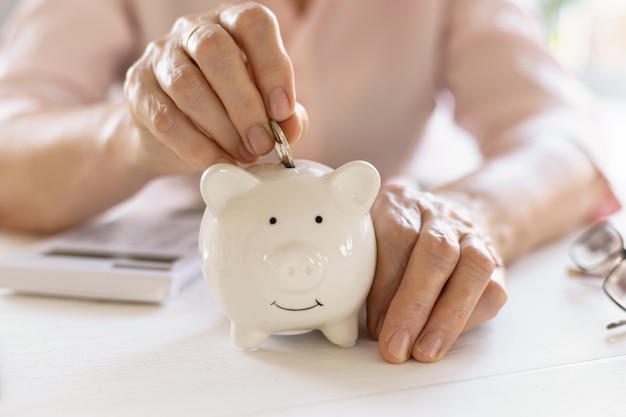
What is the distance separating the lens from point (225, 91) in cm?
54

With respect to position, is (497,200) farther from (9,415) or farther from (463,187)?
(9,415)

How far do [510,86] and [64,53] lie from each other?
63 cm

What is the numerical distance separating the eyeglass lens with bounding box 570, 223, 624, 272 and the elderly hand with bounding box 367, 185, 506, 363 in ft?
0.59

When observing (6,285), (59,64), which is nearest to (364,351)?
(6,285)

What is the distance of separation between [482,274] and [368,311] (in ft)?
0.31

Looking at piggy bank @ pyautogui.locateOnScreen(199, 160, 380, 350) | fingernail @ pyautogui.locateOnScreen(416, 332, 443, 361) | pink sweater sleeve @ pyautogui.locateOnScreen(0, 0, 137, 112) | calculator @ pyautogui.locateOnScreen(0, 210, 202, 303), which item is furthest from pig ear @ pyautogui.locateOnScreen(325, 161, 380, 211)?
pink sweater sleeve @ pyautogui.locateOnScreen(0, 0, 137, 112)

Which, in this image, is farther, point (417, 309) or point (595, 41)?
point (595, 41)

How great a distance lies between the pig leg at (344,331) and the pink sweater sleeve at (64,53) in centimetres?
62

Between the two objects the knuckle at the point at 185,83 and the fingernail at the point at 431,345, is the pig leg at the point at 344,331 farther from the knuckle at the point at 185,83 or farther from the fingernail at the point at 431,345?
the knuckle at the point at 185,83

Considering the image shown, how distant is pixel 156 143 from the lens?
2.22 ft

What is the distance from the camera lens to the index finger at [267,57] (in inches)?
21.2

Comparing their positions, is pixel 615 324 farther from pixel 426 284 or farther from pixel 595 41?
pixel 595 41

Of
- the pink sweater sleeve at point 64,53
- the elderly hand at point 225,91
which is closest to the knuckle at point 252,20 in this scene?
the elderly hand at point 225,91

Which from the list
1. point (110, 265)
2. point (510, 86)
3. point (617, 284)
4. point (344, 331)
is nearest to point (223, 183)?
point (344, 331)
